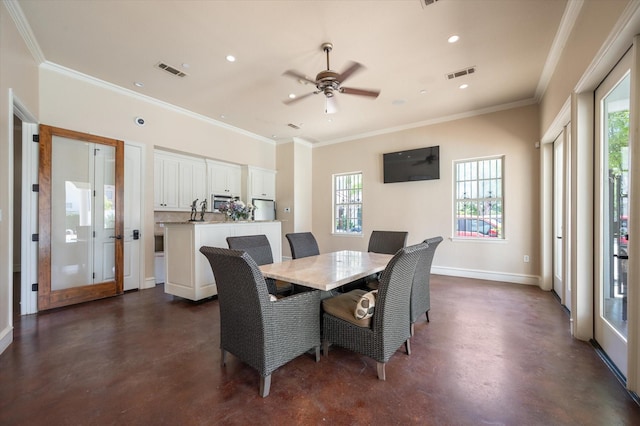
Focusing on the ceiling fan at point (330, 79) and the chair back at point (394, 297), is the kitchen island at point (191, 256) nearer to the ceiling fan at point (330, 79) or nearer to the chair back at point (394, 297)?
the ceiling fan at point (330, 79)

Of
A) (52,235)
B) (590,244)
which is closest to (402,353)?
(590,244)

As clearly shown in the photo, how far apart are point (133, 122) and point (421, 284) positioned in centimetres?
483

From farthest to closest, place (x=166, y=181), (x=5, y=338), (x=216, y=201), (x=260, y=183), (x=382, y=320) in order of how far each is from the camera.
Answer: (x=260, y=183) < (x=216, y=201) < (x=166, y=181) < (x=5, y=338) < (x=382, y=320)

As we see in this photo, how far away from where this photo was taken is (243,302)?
5.79 feet

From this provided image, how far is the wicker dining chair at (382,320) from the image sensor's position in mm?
1813

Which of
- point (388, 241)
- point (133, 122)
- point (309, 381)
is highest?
point (133, 122)

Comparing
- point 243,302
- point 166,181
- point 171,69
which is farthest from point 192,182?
point 243,302

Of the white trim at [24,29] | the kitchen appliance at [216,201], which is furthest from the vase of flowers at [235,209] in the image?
the white trim at [24,29]

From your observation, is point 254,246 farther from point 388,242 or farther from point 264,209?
point 264,209

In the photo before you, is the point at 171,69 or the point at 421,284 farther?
the point at 171,69

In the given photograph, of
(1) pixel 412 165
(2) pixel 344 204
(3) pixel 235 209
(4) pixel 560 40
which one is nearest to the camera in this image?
(4) pixel 560 40

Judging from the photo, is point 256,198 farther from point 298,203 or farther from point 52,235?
point 52,235

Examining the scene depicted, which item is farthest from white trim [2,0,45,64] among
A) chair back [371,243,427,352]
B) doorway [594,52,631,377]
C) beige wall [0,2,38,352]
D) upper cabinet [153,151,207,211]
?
doorway [594,52,631,377]

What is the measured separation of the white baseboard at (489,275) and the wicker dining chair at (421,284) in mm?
2734
